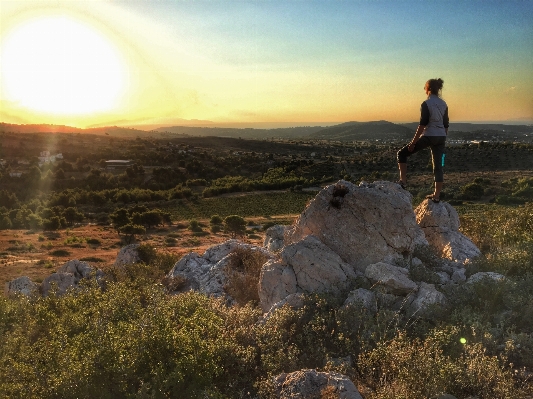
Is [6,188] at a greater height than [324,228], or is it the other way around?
[324,228]

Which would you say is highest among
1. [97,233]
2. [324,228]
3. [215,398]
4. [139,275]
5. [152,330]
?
[324,228]

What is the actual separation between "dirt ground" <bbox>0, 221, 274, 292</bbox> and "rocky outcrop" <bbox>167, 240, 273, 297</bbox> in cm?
930

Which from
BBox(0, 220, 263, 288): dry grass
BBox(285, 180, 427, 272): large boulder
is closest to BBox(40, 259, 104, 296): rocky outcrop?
BBox(0, 220, 263, 288): dry grass

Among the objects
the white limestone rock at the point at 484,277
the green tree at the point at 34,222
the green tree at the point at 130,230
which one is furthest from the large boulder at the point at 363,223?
the green tree at the point at 34,222

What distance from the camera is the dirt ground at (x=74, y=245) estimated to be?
60.2ft

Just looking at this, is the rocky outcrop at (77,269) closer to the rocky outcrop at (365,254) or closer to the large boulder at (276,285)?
the rocky outcrop at (365,254)

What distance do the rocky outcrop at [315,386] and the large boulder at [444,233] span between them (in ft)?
12.6

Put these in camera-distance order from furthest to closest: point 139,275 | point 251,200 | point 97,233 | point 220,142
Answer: point 220,142
point 251,200
point 97,233
point 139,275

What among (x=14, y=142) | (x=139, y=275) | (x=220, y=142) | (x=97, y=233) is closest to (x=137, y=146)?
(x=14, y=142)

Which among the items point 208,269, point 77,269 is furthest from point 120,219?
point 208,269

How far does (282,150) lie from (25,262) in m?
89.2

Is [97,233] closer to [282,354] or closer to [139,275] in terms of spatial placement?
[139,275]

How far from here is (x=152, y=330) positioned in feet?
13.3

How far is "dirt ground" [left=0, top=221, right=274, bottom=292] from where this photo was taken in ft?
60.2
